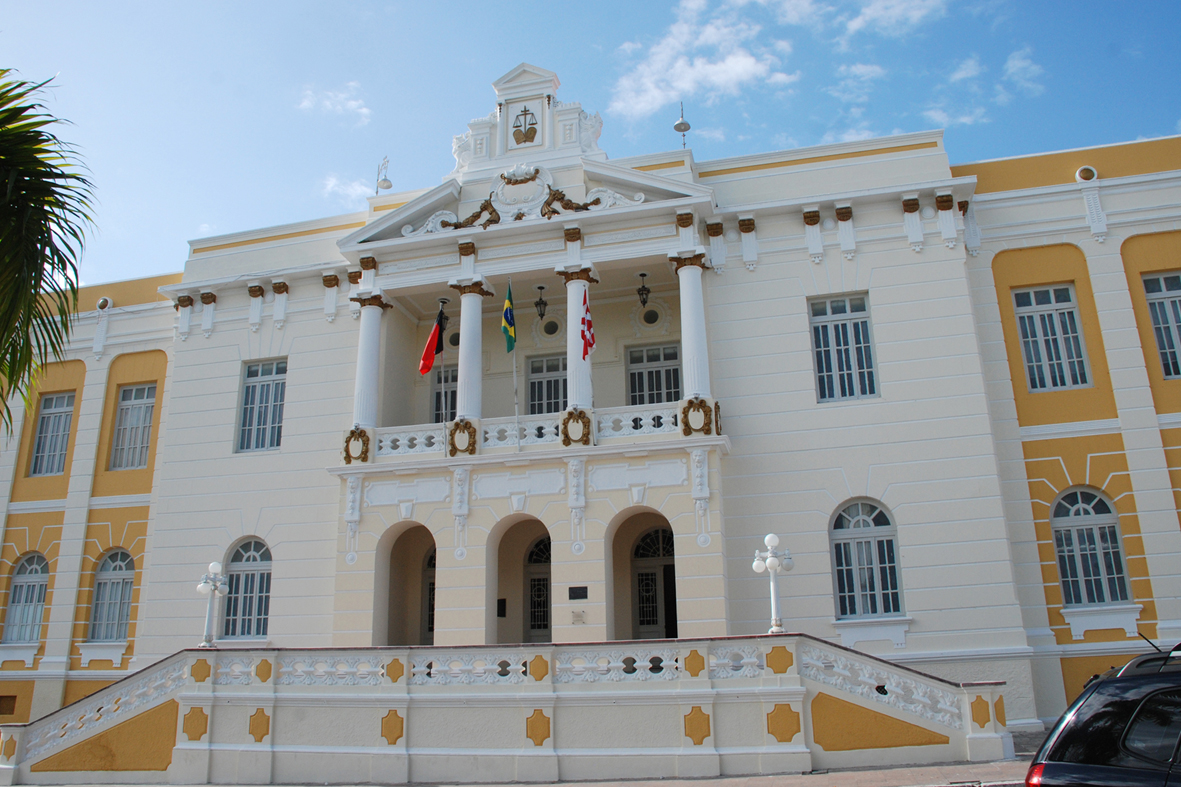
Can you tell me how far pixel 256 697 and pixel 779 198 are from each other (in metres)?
13.8

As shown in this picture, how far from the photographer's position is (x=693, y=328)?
18141mm

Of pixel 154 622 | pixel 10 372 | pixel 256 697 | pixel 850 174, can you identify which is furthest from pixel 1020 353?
pixel 154 622

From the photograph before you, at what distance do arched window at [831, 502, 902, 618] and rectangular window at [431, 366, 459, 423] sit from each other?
8.97 m

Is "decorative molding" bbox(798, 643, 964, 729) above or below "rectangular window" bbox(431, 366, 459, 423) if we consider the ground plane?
below

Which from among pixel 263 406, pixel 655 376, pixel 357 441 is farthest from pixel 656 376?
pixel 263 406

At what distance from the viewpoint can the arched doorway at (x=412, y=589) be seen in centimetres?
1988

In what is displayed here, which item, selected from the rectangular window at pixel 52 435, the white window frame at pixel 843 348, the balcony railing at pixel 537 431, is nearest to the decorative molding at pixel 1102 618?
the white window frame at pixel 843 348

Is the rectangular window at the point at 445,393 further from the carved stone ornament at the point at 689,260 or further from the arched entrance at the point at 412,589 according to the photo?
the carved stone ornament at the point at 689,260

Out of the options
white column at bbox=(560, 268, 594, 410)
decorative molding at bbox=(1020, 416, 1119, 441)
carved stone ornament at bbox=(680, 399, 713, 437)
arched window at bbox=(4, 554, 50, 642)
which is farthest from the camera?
arched window at bbox=(4, 554, 50, 642)

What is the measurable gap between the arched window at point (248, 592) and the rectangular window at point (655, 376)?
8.91 metres

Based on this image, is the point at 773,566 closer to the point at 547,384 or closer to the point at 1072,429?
the point at 1072,429

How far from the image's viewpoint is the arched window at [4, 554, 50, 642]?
22.0 meters

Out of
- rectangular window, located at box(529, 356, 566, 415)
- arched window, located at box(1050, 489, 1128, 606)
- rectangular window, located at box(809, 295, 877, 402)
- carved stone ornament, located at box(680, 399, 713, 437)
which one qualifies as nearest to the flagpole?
rectangular window, located at box(529, 356, 566, 415)

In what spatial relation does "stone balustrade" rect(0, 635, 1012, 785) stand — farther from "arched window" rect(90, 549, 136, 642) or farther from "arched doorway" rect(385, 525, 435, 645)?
"arched window" rect(90, 549, 136, 642)
